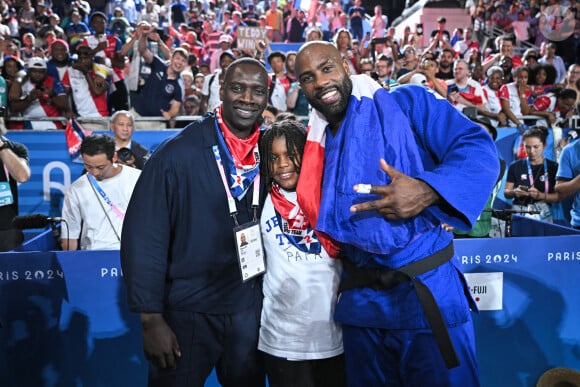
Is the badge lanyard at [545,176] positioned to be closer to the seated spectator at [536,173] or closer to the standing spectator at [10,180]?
the seated spectator at [536,173]

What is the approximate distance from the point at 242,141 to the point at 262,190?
0.25 meters

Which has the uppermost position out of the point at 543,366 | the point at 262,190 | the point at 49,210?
the point at 262,190

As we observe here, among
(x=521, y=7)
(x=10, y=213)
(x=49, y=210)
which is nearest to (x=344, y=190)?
(x=10, y=213)

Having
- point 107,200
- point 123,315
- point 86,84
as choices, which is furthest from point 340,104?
point 86,84

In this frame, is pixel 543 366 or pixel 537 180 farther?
pixel 537 180

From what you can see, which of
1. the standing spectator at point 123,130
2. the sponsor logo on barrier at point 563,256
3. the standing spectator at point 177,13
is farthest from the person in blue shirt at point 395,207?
the standing spectator at point 177,13

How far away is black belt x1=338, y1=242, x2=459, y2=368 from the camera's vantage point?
2102 millimetres

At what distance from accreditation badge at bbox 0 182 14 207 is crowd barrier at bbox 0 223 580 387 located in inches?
50.1

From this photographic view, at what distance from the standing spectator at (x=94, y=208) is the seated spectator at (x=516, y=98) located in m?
5.63

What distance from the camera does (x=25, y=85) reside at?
7758mm

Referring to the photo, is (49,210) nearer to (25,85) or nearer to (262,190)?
(25,85)

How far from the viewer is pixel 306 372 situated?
8.58 ft

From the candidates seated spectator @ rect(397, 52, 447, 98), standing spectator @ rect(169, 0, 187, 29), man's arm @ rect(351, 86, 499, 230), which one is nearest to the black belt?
man's arm @ rect(351, 86, 499, 230)

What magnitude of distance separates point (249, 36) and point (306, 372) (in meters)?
7.60
